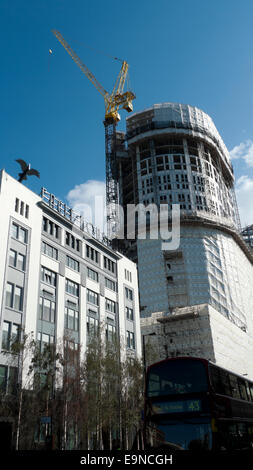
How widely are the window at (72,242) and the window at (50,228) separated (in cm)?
183

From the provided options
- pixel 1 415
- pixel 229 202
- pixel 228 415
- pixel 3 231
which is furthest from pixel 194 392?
pixel 229 202

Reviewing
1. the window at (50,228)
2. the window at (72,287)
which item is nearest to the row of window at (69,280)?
the window at (72,287)

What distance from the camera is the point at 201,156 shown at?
116188 mm

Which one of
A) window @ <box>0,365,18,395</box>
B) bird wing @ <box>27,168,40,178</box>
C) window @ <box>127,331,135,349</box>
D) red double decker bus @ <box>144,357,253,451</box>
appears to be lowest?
red double decker bus @ <box>144,357,253,451</box>

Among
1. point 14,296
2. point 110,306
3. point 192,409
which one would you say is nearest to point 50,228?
point 14,296

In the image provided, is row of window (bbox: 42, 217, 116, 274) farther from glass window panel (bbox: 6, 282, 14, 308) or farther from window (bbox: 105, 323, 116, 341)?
window (bbox: 105, 323, 116, 341)

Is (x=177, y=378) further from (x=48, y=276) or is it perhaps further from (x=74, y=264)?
(x=74, y=264)

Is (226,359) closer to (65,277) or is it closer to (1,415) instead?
(65,277)

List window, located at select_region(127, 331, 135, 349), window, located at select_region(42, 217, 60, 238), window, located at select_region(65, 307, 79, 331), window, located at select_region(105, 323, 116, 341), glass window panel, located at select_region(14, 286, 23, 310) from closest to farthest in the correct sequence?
1. glass window panel, located at select_region(14, 286, 23, 310)
2. window, located at select_region(65, 307, 79, 331)
3. window, located at select_region(42, 217, 60, 238)
4. window, located at select_region(105, 323, 116, 341)
5. window, located at select_region(127, 331, 135, 349)

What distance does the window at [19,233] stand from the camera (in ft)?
120

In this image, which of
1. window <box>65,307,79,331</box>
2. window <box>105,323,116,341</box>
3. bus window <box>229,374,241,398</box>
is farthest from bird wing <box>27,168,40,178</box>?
bus window <box>229,374,241,398</box>

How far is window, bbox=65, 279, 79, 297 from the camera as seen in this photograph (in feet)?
138

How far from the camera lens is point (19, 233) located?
3709 centimetres

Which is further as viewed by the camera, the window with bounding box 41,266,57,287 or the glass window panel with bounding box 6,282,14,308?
the window with bounding box 41,266,57,287
